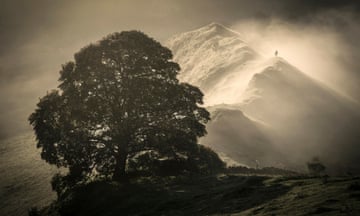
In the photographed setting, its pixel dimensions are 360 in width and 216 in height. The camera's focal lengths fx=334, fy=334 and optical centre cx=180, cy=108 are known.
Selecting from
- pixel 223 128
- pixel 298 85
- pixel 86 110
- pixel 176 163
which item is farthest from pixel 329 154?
pixel 86 110

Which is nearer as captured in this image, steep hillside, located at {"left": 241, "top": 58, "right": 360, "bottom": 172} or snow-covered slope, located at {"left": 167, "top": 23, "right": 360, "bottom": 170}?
snow-covered slope, located at {"left": 167, "top": 23, "right": 360, "bottom": 170}

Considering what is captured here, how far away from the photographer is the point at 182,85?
33.5m

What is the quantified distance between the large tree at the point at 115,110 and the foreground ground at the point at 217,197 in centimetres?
320

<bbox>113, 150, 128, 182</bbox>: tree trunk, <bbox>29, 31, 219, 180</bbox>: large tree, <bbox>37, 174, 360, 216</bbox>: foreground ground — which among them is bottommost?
<bbox>37, 174, 360, 216</bbox>: foreground ground

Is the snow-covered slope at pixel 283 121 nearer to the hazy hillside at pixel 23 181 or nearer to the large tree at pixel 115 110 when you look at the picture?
the hazy hillside at pixel 23 181

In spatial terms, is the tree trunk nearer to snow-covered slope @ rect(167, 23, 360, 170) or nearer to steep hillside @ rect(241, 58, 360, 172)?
snow-covered slope @ rect(167, 23, 360, 170)

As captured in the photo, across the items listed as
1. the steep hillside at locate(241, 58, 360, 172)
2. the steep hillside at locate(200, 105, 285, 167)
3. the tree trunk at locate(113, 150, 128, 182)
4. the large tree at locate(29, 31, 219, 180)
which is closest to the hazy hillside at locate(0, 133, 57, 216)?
the tree trunk at locate(113, 150, 128, 182)

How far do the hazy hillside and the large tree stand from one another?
3361cm

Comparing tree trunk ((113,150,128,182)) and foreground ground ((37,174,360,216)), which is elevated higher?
tree trunk ((113,150,128,182))

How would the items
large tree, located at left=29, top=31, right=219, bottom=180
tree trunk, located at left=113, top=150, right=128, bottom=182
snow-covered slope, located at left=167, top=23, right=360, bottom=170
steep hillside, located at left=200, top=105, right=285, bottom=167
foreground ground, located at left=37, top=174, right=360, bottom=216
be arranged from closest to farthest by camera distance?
foreground ground, located at left=37, top=174, right=360, bottom=216 → large tree, located at left=29, top=31, right=219, bottom=180 → tree trunk, located at left=113, top=150, right=128, bottom=182 → steep hillside, located at left=200, top=105, right=285, bottom=167 → snow-covered slope, located at left=167, top=23, right=360, bottom=170

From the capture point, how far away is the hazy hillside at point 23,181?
204 feet

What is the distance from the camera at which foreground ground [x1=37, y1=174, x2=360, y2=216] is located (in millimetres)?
14505

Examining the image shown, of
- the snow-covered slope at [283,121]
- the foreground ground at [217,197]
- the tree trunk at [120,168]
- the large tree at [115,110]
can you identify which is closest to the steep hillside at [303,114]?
the snow-covered slope at [283,121]

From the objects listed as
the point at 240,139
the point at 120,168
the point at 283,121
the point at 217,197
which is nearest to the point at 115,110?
the point at 120,168
